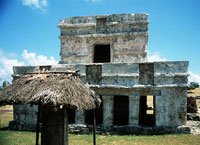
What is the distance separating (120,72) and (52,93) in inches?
213

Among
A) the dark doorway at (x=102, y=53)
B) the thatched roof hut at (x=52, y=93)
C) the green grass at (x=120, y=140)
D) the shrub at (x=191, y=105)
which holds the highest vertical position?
the dark doorway at (x=102, y=53)

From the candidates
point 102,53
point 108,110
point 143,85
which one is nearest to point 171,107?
point 143,85

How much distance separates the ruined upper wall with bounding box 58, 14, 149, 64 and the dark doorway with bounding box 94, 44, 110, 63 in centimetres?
83

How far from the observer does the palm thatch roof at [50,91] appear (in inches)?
159

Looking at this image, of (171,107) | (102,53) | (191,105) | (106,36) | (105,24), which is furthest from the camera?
(191,105)

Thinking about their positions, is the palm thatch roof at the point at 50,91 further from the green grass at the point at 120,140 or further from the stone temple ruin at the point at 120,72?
the stone temple ruin at the point at 120,72

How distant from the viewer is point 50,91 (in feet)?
13.5

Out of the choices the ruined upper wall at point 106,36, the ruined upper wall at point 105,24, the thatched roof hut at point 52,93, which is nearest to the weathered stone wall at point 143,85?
the ruined upper wall at point 106,36

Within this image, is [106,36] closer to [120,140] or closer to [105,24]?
[105,24]

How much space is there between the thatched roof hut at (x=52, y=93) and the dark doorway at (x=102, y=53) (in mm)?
8046

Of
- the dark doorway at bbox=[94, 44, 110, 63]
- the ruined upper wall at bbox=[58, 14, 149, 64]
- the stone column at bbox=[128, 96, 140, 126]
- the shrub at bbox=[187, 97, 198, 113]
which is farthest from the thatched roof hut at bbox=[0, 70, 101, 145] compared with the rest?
the shrub at bbox=[187, 97, 198, 113]

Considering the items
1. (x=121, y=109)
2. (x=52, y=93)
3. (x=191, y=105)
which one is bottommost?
(x=191, y=105)

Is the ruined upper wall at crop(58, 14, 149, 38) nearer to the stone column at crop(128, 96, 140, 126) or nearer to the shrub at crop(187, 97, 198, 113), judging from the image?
the stone column at crop(128, 96, 140, 126)

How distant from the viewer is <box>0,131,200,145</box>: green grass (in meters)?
7.16
